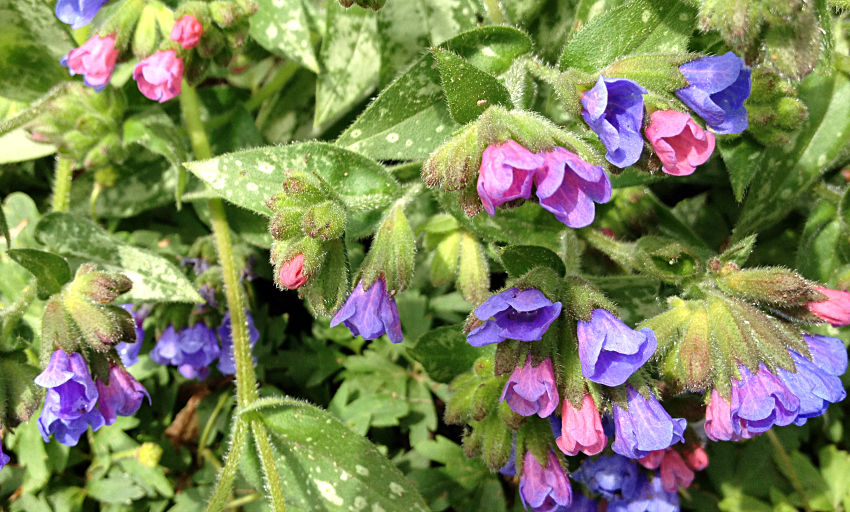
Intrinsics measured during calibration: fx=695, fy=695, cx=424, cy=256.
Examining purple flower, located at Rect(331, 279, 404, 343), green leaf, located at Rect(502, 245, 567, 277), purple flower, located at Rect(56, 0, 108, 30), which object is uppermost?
purple flower, located at Rect(56, 0, 108, 30)

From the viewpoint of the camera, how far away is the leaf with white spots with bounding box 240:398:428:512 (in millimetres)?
1717

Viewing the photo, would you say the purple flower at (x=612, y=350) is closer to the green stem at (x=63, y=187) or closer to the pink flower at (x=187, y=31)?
the pink flower at (x=187, y=31)

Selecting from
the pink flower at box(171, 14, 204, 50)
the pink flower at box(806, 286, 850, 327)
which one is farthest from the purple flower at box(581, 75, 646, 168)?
the pink flower at box(171, 14, 204, 50)

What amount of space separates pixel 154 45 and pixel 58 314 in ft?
2.34

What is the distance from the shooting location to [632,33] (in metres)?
1.50

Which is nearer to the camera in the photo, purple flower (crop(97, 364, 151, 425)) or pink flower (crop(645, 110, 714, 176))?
pink flower (crop(645, 110, 714, 176))

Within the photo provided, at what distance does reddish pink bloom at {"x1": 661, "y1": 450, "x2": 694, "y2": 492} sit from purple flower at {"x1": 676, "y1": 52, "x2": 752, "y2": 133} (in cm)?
75

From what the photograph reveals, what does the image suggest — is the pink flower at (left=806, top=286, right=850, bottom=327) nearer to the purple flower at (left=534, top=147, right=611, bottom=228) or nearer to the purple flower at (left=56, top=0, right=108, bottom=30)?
the purple flower at (left=534, top=147, right=611, bottom=228)

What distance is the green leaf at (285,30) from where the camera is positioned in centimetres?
192

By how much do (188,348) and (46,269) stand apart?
410 mm

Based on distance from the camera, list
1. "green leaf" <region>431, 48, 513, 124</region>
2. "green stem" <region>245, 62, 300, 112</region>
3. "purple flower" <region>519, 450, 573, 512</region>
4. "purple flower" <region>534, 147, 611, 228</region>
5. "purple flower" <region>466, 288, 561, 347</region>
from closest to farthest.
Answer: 1. "purple flower" <region>534, 147, 611, 228</region>
2. "purple flower" <region>466, 288, 561, 347</region>
3. "green leaf" <region>431, 48, 513, 124</region>
4. "purple flower" <region>519, 450, 573, 512</region>
5. "green stem" <region>245, 62, 300, 112</region>

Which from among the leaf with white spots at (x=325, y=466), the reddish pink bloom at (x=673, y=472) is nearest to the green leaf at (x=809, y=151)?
the reddish pink bloom at (x=673, y=472)

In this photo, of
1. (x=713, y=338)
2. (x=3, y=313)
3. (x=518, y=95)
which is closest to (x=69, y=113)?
(x=3, y=313)

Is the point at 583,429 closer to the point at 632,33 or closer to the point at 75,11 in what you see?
the point at 632,33
